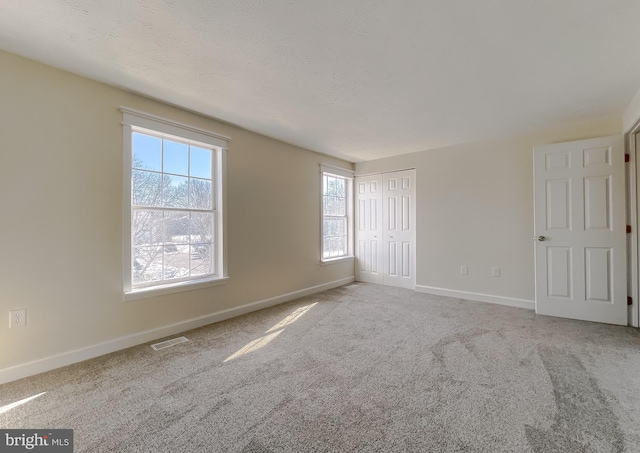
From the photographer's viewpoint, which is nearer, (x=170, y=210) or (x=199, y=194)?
(x=170, y=210)

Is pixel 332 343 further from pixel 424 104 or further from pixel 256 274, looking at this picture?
pixel 424 104

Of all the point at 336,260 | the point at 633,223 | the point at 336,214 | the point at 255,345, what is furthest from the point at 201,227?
the point at 633,223

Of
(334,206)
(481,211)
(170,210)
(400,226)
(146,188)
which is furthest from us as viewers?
(334,206)

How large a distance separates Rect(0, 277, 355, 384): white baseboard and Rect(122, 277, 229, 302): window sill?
1.16ft

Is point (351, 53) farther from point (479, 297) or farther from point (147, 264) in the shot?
point (479, 297)

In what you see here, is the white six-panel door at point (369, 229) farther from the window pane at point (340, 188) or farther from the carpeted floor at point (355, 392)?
the carpeted floor at point (355, 392)

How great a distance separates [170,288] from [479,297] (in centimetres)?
420

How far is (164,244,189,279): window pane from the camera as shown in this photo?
2.98m

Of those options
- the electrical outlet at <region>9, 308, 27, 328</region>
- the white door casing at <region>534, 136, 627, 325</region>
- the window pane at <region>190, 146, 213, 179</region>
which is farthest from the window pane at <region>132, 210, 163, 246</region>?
the white door casing at <region>534, 136, 627, 325</region>

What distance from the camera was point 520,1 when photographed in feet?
5.16

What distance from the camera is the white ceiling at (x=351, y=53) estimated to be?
5.39ft

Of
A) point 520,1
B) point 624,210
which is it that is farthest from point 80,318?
point 624,210

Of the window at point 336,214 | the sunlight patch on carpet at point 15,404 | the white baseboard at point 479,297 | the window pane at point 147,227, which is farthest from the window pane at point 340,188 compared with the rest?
the sunlight patch on carpet at point 15,404

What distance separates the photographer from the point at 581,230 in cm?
331
